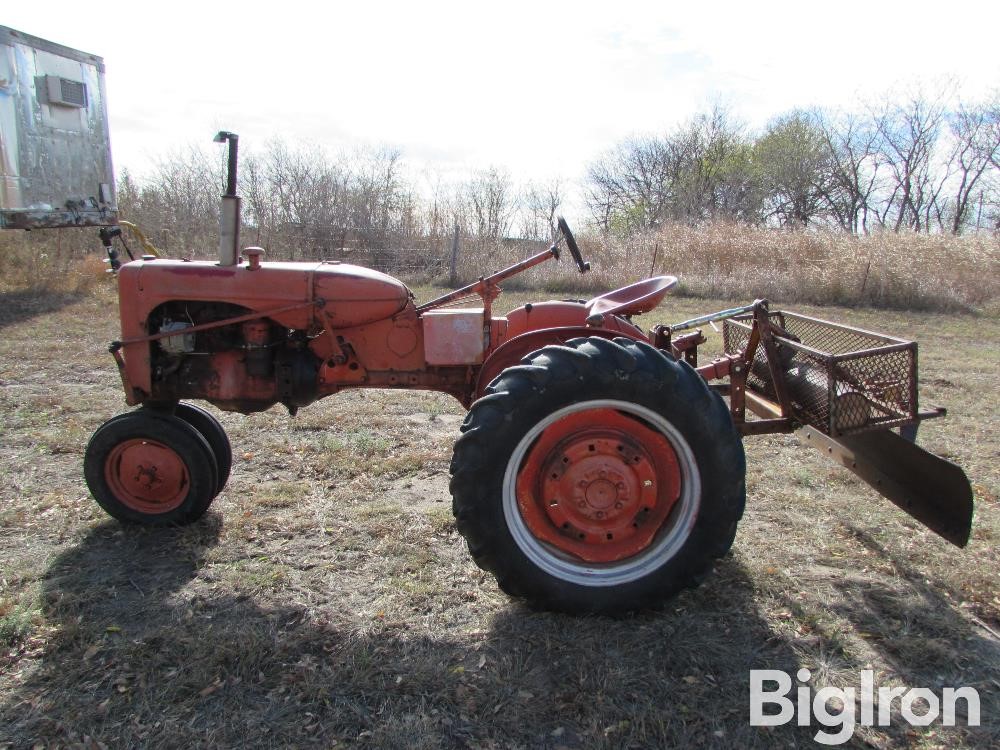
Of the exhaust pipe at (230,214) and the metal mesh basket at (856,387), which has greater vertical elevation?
the exhaust pipe at (230,214)

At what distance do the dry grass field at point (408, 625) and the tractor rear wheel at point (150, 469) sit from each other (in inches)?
4.4

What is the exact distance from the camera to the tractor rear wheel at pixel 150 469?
3.19 meters

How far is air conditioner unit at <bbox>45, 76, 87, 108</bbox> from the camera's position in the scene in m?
9.06

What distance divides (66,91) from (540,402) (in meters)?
9.92

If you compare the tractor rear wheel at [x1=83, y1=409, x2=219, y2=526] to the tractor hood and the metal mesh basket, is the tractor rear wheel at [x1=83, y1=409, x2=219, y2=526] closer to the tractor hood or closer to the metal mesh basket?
the tractor hood

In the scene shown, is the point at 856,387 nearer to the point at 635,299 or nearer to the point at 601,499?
the point at 635,299

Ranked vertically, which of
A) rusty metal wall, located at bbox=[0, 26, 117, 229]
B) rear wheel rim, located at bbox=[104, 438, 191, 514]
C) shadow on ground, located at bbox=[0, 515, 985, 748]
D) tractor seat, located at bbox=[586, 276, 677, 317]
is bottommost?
shadow on ground, located at bbox=[0, 515, 985, 748]

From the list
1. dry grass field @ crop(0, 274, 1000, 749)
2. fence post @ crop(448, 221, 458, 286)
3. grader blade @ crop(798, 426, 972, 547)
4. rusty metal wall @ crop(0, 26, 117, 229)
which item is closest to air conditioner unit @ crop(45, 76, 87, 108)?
rusty metal wall @ crop(0, 26, 117, 229)

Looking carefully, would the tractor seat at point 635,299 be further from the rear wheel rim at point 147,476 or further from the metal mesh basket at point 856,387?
the rear wheel rim at point 147,476

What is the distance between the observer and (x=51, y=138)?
910 centimetres

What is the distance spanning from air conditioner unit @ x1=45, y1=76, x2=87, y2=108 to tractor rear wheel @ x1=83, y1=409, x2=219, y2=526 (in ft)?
26.5

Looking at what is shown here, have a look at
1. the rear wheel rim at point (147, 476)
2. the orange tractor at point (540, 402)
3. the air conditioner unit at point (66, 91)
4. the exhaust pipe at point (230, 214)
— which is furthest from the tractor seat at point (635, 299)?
the air conditioner unit at point (66, 91)

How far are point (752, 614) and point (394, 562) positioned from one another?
1486mm

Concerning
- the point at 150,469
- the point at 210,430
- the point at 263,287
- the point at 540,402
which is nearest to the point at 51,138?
Answer: the point at 210,430
